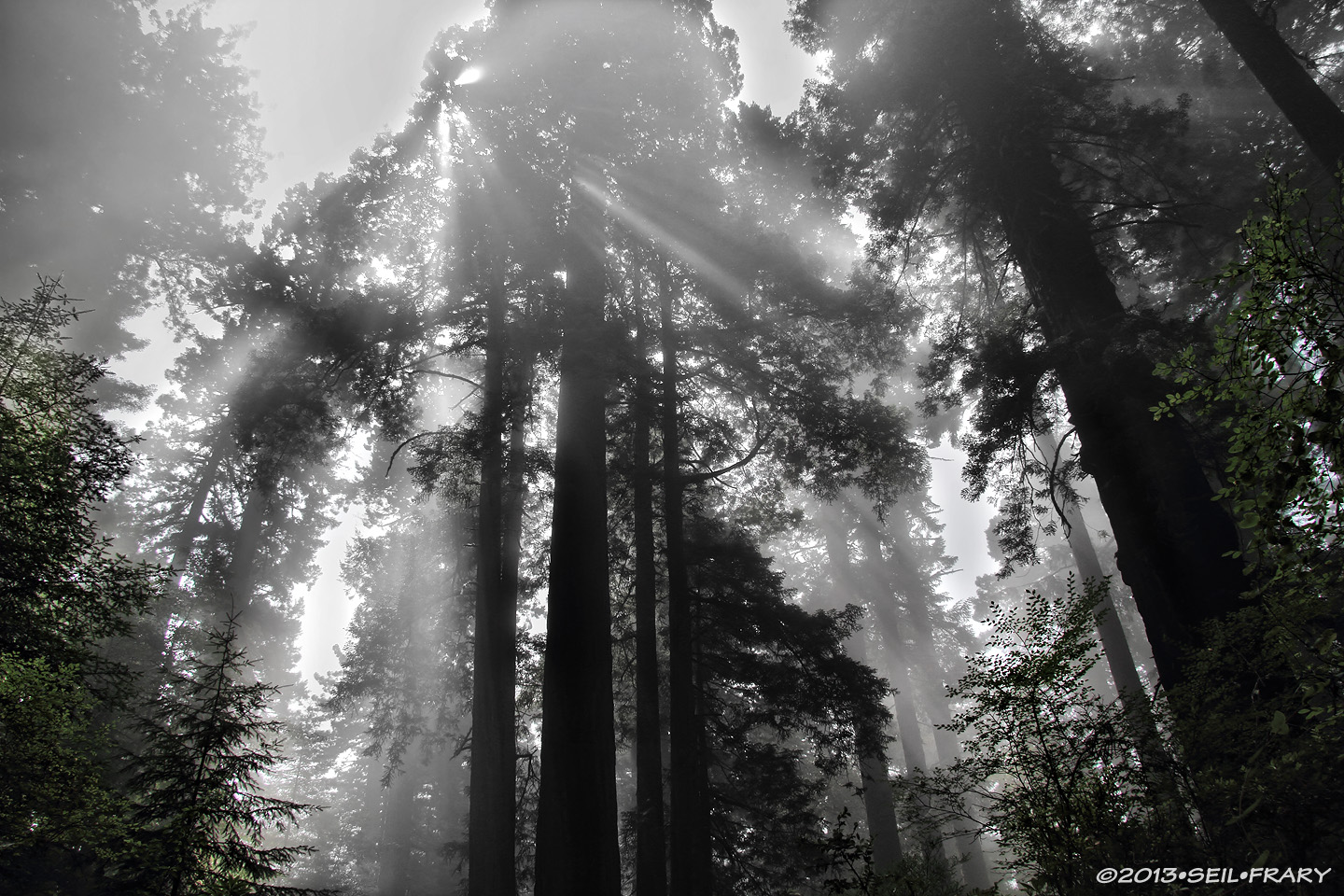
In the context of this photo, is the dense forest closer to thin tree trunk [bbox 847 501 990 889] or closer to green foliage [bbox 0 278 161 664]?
green foliage [bbox 0 278 161 664]

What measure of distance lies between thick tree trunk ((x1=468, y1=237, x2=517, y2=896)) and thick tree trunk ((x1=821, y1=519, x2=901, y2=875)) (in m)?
5.01

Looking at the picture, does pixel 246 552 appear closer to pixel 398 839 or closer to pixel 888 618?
pixel 398 839

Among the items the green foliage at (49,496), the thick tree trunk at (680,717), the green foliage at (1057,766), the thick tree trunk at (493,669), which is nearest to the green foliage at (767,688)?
the thick tree trunk at (680,717)

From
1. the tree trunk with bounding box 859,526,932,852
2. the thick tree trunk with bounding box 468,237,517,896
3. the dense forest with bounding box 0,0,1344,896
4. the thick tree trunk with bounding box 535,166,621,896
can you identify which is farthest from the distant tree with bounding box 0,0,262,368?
the tree trunk with bounding box 859,526,932,852

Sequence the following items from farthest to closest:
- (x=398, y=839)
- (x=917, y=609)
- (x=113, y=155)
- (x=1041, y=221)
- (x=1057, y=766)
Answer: (x=917, y=609)
(x=398, y=839)
(x=113, y=155)
(x=1041, y=221)
(x=1057, y=766)

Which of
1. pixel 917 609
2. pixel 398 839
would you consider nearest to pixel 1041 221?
pixel 917 609

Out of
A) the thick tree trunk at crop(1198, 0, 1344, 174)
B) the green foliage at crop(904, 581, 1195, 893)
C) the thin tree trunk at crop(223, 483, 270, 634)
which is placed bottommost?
the green foliage at crop(904, 581, 1195, 893)

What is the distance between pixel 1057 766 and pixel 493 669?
758 centimetres

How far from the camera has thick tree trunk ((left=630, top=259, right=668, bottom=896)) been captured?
29.5ft

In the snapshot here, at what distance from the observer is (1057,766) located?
4156 millimetres

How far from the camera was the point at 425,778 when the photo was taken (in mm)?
24234

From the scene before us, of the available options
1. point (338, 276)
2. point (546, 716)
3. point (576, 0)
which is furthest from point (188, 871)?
point (576, 0)

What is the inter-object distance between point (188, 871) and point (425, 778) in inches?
828

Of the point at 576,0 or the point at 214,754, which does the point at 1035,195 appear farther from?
the point at 214,754
